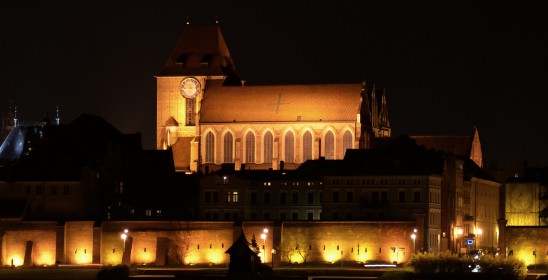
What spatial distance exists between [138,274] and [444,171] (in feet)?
122

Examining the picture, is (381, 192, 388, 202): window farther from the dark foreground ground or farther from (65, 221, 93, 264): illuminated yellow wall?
(65, 221, 93, 264): illuminated yellow wall

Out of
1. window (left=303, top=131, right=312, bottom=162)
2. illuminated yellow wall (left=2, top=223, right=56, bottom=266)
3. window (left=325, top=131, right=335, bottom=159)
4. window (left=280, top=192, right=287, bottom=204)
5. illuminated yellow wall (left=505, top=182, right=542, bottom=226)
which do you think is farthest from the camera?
window (left=303, top=131, right=312, bottom=162)

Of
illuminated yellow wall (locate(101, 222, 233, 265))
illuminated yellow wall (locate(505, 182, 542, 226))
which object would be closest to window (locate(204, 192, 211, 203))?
illuminated yellow wall (locate(101, 222, 233, 265))

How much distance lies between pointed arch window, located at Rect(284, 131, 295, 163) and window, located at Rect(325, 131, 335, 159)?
11.7 feet

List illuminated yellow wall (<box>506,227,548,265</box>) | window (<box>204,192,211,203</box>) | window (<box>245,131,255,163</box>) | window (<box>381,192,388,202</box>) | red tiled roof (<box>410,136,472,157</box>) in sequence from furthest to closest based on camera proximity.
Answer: window (<box>245,131,255,163</box>) < red tiled roof (<box>410,136,472,157</box>) < window (<box>204,192,211,203</box>) < window (<box>381,192,388,202</box>) < illuminated yellow wall (<box>506,227,548,265</box>)

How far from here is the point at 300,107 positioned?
19638 cm

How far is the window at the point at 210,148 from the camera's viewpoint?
196500 mm

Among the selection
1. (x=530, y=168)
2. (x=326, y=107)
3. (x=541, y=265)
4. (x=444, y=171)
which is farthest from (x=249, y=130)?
(x=541, y=265)

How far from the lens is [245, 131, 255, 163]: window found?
641ft

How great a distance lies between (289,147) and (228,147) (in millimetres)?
6695

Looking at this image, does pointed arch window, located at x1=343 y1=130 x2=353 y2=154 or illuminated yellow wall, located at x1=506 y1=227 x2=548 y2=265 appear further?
pointed arch window, located at x1=343 y1=130 x2=353 y2=154

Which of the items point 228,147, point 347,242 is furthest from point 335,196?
point 228,147

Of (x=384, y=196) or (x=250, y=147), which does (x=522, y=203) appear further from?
(x=384, y=196)

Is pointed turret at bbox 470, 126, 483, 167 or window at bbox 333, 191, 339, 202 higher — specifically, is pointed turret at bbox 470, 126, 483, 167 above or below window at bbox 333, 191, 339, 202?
above
